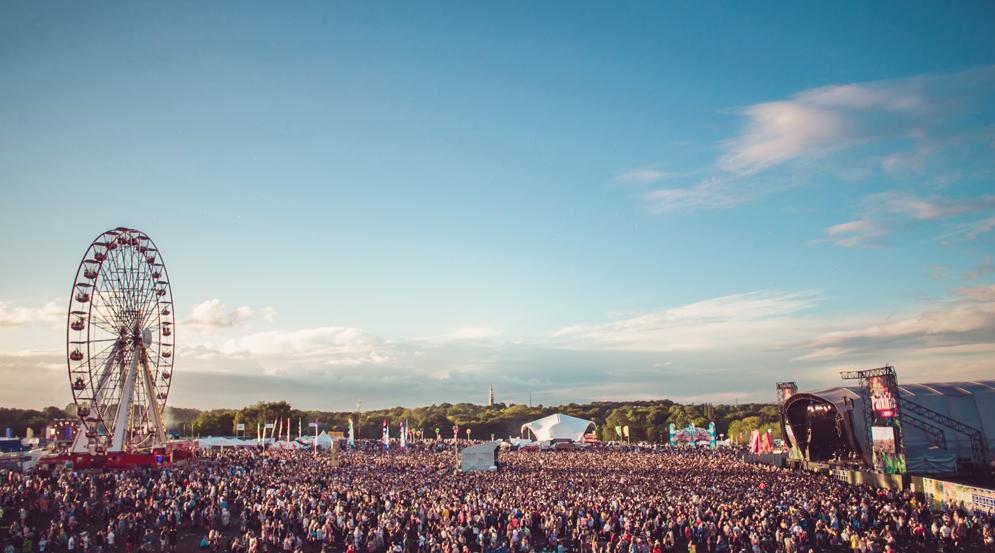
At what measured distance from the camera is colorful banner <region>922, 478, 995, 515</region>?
2736cm

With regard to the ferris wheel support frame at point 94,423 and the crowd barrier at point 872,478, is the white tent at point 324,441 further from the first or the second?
the crowd barrier at point 872,478

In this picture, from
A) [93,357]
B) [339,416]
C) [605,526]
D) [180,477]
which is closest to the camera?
[605,526]

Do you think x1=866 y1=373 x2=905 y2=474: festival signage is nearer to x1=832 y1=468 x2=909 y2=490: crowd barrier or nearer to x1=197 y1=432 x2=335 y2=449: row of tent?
x1=832 y1=468 x2=909 y2=490: crowd barrier

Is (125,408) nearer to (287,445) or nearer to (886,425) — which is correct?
(287,445)

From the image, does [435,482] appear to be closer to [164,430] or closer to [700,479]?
[700,479]

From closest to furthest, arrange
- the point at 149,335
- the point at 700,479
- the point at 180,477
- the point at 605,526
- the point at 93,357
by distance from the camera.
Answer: the point at 605,526, the point at 180,477, the point at 700,479, the point at 93,357, the point at 149,335

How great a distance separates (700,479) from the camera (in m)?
42.1

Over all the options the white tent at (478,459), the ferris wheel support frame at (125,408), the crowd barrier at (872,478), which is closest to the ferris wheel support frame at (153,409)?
the ferris wheel support frame at (125,408)

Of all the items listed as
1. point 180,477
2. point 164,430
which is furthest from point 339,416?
point 180,477

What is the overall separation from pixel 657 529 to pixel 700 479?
61.7 ft

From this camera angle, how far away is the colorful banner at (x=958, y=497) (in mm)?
27364

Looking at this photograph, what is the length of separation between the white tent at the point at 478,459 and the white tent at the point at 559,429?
157 feet

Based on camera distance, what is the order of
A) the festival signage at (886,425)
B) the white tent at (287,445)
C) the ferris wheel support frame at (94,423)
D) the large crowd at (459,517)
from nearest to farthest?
the large crowd at (459,517)
the festival signage at (886,425)
the ferris wheel support frame at (94,423)
the white tent at (287,445)

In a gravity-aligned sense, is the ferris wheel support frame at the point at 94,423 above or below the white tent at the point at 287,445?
above
